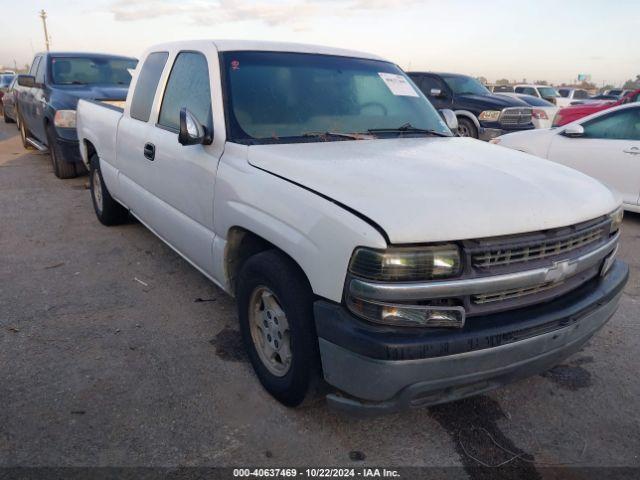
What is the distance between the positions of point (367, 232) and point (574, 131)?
5.66 meters

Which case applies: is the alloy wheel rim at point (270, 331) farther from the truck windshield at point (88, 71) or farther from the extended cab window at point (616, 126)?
the truck windshield at point (88, 71)

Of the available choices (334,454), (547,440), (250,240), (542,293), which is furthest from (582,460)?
(250,240)

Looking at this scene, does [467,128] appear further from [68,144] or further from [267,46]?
[267,46]

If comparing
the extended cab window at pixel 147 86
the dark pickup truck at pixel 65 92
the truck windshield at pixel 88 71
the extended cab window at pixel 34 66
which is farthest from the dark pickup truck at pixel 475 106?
the extended cab window at pixel 34 66

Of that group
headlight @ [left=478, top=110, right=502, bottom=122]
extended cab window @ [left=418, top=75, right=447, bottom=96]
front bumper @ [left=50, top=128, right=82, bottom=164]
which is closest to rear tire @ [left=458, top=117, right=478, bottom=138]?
headlight @ [left=478, top=110, right=502, bottom=122]

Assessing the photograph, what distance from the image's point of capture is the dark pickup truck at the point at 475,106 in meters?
10.3

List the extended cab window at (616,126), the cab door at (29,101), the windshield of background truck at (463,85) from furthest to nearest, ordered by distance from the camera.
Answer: the windshield of background truck at (463,85) → the cab door at (29,101) → the extended cab window at (616,126)

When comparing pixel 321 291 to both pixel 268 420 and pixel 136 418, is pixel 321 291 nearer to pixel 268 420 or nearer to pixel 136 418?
pixel 268 420

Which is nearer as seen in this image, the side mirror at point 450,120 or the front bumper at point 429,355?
the front bumper at point 429,355

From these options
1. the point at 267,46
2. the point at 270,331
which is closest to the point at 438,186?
the point at 270,331

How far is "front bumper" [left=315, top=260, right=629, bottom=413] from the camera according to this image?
6.46 ft

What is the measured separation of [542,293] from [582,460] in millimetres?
824

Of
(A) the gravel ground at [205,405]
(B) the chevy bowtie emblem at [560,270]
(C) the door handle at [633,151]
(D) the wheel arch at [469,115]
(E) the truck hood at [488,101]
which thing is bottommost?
(A) the gravel ground at [205,405]

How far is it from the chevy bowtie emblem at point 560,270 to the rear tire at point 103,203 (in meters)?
4.47
